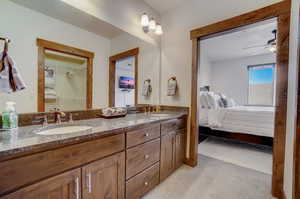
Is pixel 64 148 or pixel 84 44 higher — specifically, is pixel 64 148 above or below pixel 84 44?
below

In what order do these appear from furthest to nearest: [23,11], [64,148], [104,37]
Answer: [104,37]
[23,11]
[64,148]

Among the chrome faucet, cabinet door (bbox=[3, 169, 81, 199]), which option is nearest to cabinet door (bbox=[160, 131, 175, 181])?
cabinet door (bbox=[3, 169, 81, 199])

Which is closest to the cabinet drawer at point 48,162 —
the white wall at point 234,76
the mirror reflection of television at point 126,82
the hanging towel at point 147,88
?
the mirror reflection of television at point 126,82

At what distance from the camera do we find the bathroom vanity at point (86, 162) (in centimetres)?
74

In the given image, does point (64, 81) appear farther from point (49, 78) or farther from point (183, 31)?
point (183, 31)

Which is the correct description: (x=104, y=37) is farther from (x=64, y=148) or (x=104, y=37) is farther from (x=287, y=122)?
(x=287, y=122)

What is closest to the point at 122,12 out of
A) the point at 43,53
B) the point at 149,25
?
the point at 149,25

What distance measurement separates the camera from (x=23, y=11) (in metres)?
1.18

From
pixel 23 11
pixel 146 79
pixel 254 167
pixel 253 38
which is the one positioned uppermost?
pixel 253 38

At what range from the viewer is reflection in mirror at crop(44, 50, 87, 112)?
1358 millimetres

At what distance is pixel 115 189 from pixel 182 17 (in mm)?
2556

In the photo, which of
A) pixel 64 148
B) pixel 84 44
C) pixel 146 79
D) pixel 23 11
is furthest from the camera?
pixel 146 79

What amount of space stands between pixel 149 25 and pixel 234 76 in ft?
16.0

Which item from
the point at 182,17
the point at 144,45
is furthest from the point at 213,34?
the point at 144,45
